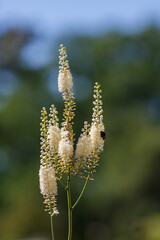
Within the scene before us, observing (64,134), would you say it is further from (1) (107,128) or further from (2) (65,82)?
(1) (107,128)

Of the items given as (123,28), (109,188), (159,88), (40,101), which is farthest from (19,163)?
(123,28)

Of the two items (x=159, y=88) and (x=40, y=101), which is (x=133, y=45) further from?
(x=40, y=101)

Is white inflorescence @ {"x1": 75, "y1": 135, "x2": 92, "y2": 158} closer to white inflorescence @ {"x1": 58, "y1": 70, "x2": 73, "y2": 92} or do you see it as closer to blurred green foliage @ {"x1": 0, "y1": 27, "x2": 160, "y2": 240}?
white inflorescence @ {"x1": 58, "y1": 70, "x2": 73, "y2": 92}

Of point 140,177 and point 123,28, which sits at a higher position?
point 123,28

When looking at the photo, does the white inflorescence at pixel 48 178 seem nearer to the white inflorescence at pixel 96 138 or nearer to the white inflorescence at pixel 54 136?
the white inflorescence at pixel 54 136

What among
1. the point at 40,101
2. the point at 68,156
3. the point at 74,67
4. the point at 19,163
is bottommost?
the point at 68,156

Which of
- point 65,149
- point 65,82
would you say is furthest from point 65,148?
point 65,82

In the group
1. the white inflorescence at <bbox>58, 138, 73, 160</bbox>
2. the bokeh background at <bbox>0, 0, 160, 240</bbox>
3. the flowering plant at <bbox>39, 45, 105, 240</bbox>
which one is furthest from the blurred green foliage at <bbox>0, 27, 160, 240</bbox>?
the white inflorescence at <bbox>58, 138, 73, 160</bbox>
